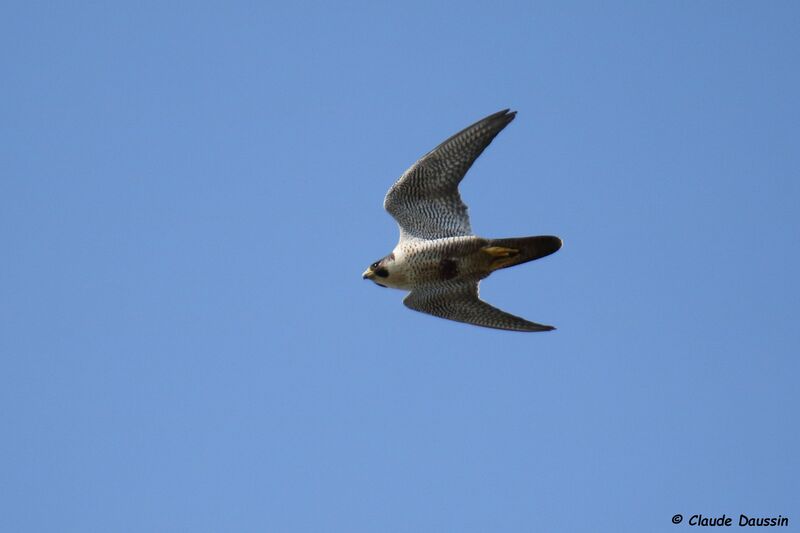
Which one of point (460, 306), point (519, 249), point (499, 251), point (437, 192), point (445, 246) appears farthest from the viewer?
point (460, 306)

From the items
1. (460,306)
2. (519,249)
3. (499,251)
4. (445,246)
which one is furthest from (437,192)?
(460,306)

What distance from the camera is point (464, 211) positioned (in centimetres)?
1744

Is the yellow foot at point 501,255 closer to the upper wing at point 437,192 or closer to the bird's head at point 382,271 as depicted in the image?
the upper wing at point 437,192

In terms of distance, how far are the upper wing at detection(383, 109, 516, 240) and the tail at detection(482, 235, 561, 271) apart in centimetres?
Result: 71

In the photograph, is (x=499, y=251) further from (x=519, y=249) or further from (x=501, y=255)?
(x=519, y=249)

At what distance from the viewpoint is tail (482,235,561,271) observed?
16.4 meters

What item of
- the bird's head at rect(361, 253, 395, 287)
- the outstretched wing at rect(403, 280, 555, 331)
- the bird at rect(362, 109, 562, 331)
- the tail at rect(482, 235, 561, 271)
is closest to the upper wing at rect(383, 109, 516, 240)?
the bird at rect(362, 109, 562, 331)

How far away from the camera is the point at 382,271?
1756cm

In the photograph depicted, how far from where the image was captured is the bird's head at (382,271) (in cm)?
1752

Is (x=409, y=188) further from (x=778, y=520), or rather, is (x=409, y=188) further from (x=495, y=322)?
(x=778, y=520)

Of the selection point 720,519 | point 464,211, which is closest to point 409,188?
point 464,211

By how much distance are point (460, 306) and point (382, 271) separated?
1263 mm

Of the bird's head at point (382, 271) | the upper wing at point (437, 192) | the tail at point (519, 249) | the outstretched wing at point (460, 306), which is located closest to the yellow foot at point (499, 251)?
the tail at point (519, 249)

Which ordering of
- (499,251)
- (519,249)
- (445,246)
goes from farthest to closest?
(445,246) → (499,251) → (519,249)
